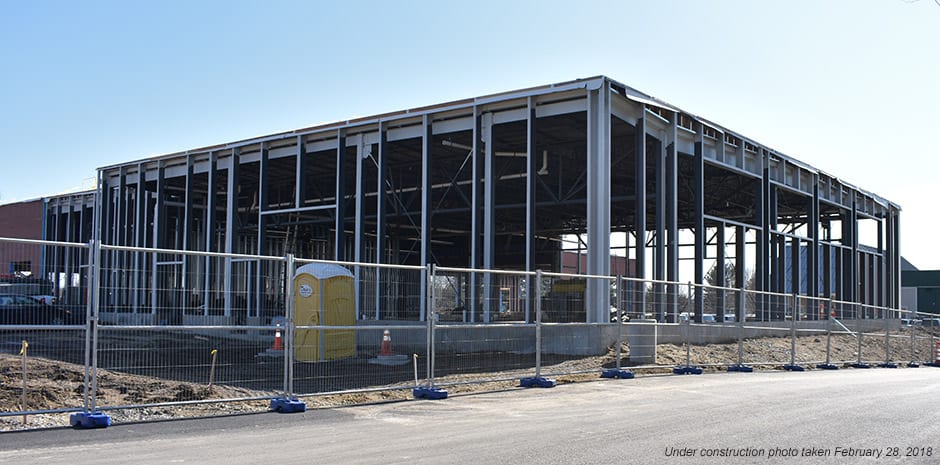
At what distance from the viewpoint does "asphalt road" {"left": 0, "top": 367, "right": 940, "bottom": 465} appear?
329 inches

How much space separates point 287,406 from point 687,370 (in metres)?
11.0

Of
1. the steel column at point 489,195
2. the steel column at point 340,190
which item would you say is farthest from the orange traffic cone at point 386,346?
the steel column at point 340,190

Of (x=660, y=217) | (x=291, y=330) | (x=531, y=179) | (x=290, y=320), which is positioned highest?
Result: (x=531, y=179)

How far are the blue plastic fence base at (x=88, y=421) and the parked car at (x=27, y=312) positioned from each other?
3.89 ft

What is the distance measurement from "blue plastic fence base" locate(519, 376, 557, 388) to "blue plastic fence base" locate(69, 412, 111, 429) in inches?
307

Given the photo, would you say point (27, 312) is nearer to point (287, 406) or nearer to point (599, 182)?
point (287, 406)

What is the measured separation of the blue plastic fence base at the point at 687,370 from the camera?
1948cm

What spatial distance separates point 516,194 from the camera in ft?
128

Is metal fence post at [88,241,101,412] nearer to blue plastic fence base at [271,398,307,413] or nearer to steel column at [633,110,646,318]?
blue plastic fence base at [271,398,307,413]

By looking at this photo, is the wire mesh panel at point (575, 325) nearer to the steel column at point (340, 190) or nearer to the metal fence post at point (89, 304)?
the metal fence post at point (89, 304)

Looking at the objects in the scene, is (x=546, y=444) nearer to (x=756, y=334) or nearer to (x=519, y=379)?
(x=519, y=379)

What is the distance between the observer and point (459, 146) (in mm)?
28547

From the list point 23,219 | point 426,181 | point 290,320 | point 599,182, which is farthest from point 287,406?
point 23,219

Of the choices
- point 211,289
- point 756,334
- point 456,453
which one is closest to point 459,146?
point 756,334
